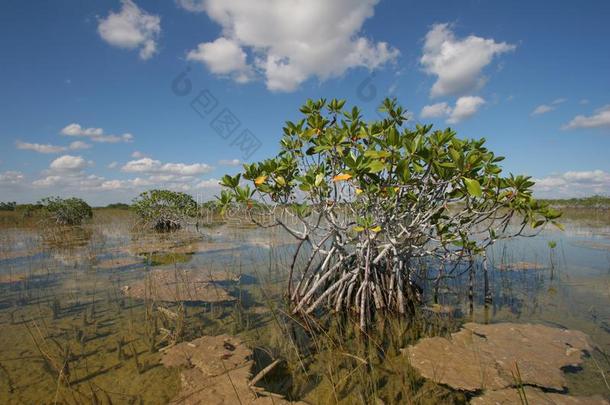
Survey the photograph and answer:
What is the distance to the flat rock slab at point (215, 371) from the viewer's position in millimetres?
→ 2637

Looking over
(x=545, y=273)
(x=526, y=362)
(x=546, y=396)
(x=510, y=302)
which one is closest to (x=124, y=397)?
(x=546, y=396)

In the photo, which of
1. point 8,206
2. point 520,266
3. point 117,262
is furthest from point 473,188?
point 8,206

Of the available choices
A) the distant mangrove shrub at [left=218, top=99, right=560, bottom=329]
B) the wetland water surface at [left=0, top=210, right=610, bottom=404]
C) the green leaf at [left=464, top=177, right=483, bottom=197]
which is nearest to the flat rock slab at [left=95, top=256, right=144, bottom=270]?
the wetland water surface at [left=0, top=210, right=610, bottom=404]

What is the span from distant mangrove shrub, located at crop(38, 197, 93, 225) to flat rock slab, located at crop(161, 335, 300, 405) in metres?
17.3

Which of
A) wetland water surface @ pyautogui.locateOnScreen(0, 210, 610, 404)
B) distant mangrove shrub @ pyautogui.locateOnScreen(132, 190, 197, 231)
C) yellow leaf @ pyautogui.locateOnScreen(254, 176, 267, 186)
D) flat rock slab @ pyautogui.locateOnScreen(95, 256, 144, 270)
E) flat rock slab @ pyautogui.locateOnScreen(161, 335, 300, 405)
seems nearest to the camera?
flat rock slab @ pyautogui.locateOnScreen(161, 335, 300, 405)

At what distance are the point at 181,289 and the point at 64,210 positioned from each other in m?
15.6

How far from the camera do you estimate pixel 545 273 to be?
661 centimetres

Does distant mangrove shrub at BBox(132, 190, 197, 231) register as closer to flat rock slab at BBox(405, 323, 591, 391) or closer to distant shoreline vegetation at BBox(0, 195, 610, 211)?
distant shoreline vegetation at BBox(0, 195, 610, 211)

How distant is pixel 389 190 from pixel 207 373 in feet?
8.32

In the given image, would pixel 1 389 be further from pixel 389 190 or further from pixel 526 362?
pixel 526 362

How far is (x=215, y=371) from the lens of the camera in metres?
3.05

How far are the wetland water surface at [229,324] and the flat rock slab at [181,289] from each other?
0.11 ft

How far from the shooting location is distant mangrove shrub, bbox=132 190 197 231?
15055 mm

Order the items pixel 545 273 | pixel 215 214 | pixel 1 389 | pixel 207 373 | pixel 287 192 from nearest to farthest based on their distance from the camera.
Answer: pixel 1 389 → pixel 207 373 → pixel 287 192 → pixel 545 273 → pixel 215 214
